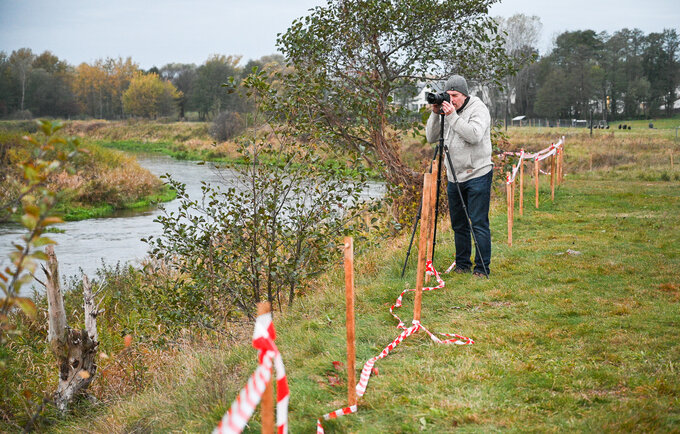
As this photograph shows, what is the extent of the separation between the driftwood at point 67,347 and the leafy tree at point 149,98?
250 ft

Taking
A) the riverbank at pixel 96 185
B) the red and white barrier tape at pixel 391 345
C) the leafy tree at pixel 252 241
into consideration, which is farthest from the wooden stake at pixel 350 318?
the riverbank at pixel 96 185

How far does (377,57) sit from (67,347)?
823cm

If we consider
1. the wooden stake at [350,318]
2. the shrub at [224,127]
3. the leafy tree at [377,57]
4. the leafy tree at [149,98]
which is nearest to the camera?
the wooden stake at [350,318]

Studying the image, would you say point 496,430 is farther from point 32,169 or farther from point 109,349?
point 109,349

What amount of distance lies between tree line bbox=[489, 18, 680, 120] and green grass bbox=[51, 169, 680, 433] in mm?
61147

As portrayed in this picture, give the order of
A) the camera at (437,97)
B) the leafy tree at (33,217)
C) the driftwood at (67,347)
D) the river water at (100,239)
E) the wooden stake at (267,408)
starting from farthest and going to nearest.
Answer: the river water at (100,239)
the camera at (437,97)
the driftwood at (67,347)
the leafy tree at (33,217)
the wooden stake at (267,408)

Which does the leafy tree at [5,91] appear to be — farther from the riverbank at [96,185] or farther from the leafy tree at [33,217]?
the leafy tree at [33,217]

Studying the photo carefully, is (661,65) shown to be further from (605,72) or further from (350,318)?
(350,318)

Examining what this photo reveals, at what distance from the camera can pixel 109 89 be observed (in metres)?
89.6

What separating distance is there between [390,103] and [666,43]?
69750mm

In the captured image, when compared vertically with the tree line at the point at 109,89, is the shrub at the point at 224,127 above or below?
below

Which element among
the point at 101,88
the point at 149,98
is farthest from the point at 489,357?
the point at 101,88

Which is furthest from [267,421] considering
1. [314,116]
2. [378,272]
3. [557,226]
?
[557,226]

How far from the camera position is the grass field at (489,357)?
11.1 ft
